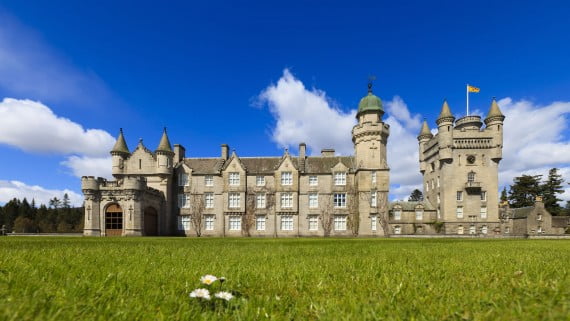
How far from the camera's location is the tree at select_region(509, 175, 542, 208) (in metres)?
67.0

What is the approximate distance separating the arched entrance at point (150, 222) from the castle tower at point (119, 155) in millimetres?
7649

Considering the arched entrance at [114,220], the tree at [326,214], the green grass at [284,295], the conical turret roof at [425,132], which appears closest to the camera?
the green grass at [284,295]

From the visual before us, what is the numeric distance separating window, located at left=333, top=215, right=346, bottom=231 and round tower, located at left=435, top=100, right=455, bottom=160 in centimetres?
2121

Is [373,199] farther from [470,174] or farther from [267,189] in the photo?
[470,174]

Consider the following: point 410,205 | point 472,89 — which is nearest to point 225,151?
point 410,205

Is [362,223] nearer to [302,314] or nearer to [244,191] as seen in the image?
[244,191]

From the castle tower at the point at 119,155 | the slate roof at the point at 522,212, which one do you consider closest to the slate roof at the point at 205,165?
the castle tower at the point at 119,155

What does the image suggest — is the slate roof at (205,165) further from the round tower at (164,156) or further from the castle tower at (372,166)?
the castle tower at (372,166)

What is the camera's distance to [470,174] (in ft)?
150

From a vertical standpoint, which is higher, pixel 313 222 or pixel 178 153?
pixel 178 153

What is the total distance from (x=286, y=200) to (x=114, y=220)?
2056cm

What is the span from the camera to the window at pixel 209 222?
38.9 metres

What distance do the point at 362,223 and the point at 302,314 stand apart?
3645 centimetres

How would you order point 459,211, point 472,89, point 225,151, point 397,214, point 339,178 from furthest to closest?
point 472,89 → point 397,214 → point 459,211 → point 225,151 → point 339,178
